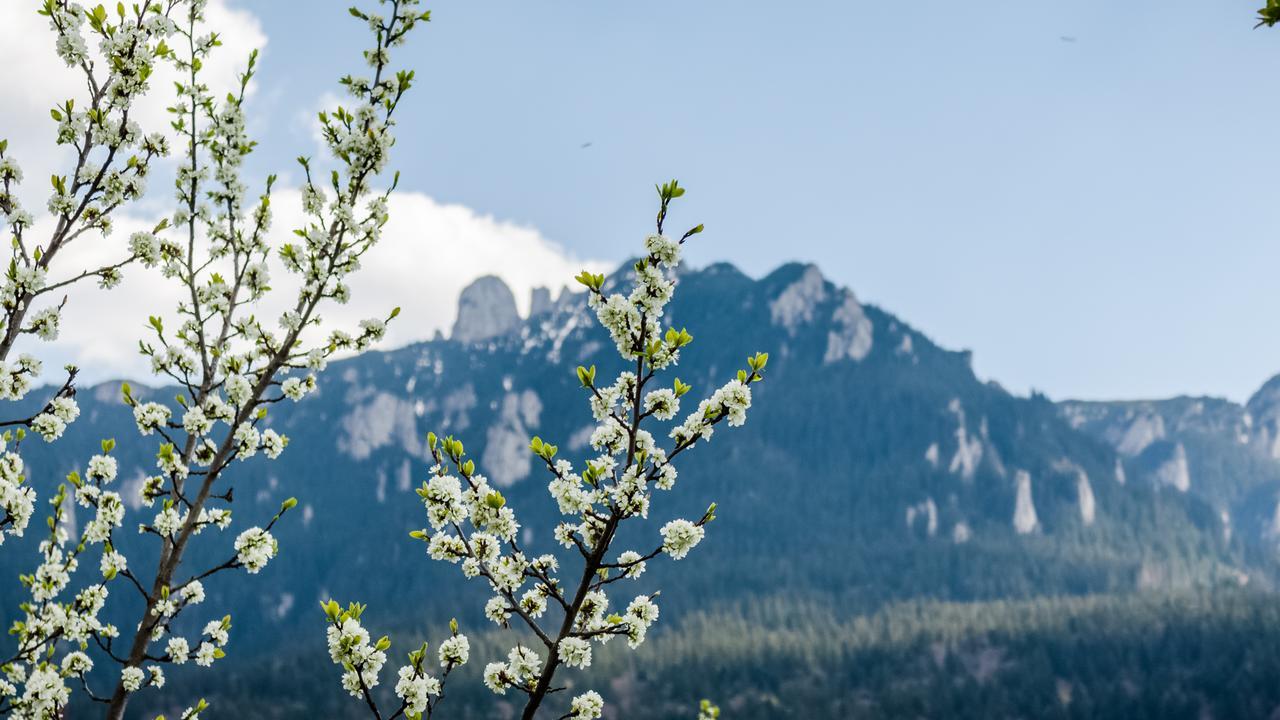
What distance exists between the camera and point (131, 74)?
25.9 ft

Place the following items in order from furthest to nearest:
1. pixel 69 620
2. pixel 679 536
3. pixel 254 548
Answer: pixel 69 620 < pixel 254 548 < pixel 679 536

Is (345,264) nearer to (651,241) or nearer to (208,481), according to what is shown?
(208,481)

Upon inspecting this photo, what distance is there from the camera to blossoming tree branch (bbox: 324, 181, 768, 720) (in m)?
5.93

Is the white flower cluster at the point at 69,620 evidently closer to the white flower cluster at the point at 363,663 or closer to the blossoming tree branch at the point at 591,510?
the white flower cluster at the point at 363,663

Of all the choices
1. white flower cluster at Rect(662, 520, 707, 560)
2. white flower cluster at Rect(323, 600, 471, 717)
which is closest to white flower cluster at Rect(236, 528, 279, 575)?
white flower cluster at Rect(323, 600, 471, 717)

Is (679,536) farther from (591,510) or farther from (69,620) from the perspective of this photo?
(69,620)

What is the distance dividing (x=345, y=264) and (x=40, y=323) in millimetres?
2786

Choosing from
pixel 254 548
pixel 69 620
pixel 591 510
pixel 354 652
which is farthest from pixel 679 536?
pixel 69 620

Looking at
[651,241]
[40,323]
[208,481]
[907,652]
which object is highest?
[907,652]

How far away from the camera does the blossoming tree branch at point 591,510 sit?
19.4 ft

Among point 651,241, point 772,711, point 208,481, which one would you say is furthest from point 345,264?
point 772,711

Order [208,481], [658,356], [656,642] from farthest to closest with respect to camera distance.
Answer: [656,642] → [208,481] → [658,356]

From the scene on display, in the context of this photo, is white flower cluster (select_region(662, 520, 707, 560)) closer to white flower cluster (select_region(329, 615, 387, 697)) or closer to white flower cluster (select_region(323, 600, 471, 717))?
white flower cluster (select_region(323, 600, 471, 717))

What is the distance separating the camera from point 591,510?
20.3 ft
